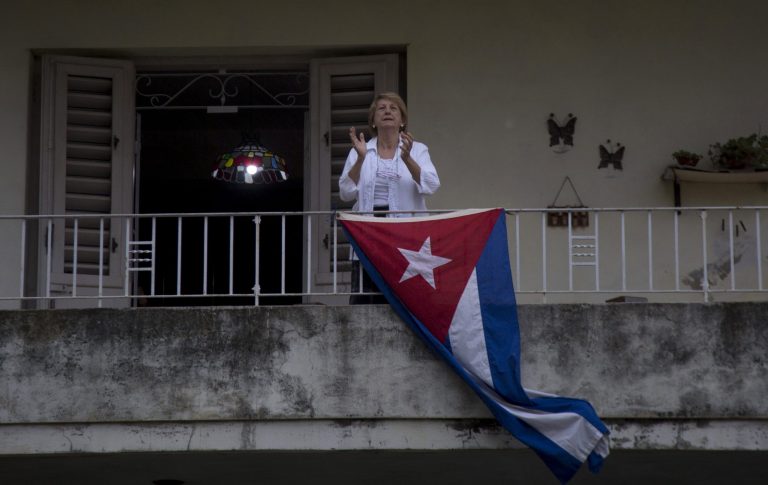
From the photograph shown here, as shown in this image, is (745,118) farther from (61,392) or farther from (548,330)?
(61,392)

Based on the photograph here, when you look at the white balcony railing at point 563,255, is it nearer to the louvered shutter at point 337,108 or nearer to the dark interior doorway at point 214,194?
the louvered shutter at point 337,108

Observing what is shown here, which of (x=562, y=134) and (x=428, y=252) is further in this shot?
(x=562, y=134)

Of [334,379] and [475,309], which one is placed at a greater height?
[475,309]

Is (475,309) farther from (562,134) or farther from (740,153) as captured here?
(740,153)

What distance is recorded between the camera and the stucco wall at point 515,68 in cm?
991

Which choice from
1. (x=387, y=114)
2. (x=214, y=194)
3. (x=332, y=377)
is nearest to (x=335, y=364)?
(x=332, y=377)

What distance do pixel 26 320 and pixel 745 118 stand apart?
610 cm

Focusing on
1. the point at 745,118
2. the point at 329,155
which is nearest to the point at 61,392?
the point at 329,155

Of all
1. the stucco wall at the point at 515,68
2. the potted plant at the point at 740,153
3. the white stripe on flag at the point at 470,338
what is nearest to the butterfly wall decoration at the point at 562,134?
the stucco wall at the point at 515,68

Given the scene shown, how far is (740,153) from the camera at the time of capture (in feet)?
31.4

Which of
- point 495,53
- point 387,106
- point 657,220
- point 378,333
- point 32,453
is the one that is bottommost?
point 32,453

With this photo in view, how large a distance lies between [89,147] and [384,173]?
3.49 m

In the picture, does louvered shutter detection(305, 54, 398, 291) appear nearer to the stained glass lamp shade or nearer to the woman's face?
the stained glass lamp shade

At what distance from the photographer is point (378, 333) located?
7387 mm
